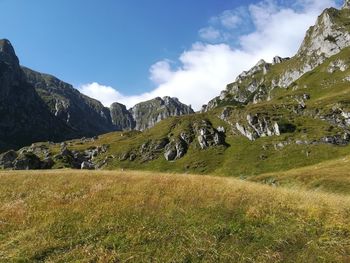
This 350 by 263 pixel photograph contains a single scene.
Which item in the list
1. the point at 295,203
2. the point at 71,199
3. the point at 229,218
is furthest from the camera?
the point at 71,199

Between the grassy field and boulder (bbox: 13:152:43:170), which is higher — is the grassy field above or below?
below

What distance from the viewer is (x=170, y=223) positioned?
1845cm

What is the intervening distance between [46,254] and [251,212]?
941 cm

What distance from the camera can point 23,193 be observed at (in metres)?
24.2

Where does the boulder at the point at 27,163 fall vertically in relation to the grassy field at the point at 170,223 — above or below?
above

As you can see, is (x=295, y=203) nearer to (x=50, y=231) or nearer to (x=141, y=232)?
(x=141, y=232)

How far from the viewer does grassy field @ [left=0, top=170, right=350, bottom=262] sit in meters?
15.7

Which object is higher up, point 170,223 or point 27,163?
point 27,163

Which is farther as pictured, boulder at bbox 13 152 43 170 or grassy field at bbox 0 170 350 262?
boulder at bbox 13 152 43 170

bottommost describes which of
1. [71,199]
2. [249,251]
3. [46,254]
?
[249,251]

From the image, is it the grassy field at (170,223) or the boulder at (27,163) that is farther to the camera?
the boulder at (27,163)

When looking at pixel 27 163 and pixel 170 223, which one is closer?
pixel 170 223

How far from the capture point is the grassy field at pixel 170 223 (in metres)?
15.7

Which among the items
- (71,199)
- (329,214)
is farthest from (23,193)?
(329,214)
